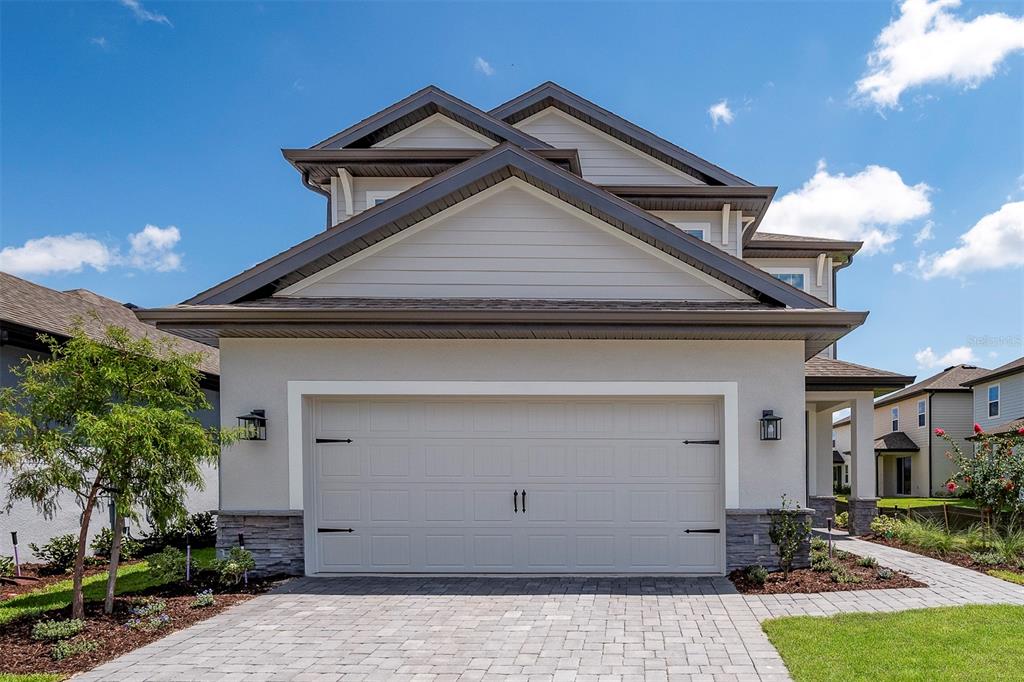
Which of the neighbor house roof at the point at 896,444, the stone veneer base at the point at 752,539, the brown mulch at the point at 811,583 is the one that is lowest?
the neighbor house roof at the point at 896,444

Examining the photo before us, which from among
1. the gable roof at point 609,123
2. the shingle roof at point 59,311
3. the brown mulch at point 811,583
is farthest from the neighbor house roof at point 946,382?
the shingle roof at point 59,311

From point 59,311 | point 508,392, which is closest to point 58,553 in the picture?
point 59,311

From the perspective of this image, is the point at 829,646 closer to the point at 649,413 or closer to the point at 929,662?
→ the point at 929,662

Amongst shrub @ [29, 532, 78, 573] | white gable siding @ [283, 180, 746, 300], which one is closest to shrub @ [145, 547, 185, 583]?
shrub @ [29, 532, 78, 573]

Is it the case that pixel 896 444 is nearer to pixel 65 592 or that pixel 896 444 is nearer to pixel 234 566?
pixel 234 566

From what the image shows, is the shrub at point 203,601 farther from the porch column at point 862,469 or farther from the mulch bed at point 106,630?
the porch column at point 862,469

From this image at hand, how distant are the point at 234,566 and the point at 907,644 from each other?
7.31 meters

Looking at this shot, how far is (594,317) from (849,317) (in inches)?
124

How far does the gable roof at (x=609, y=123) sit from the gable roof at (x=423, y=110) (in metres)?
0.89

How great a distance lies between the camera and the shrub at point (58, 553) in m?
9.75

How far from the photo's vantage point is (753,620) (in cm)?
661

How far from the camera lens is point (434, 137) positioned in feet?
43.3

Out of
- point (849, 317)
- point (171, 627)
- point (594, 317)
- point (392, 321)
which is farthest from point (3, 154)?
point (849, 317)

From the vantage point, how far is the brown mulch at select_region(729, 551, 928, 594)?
25.4ft
